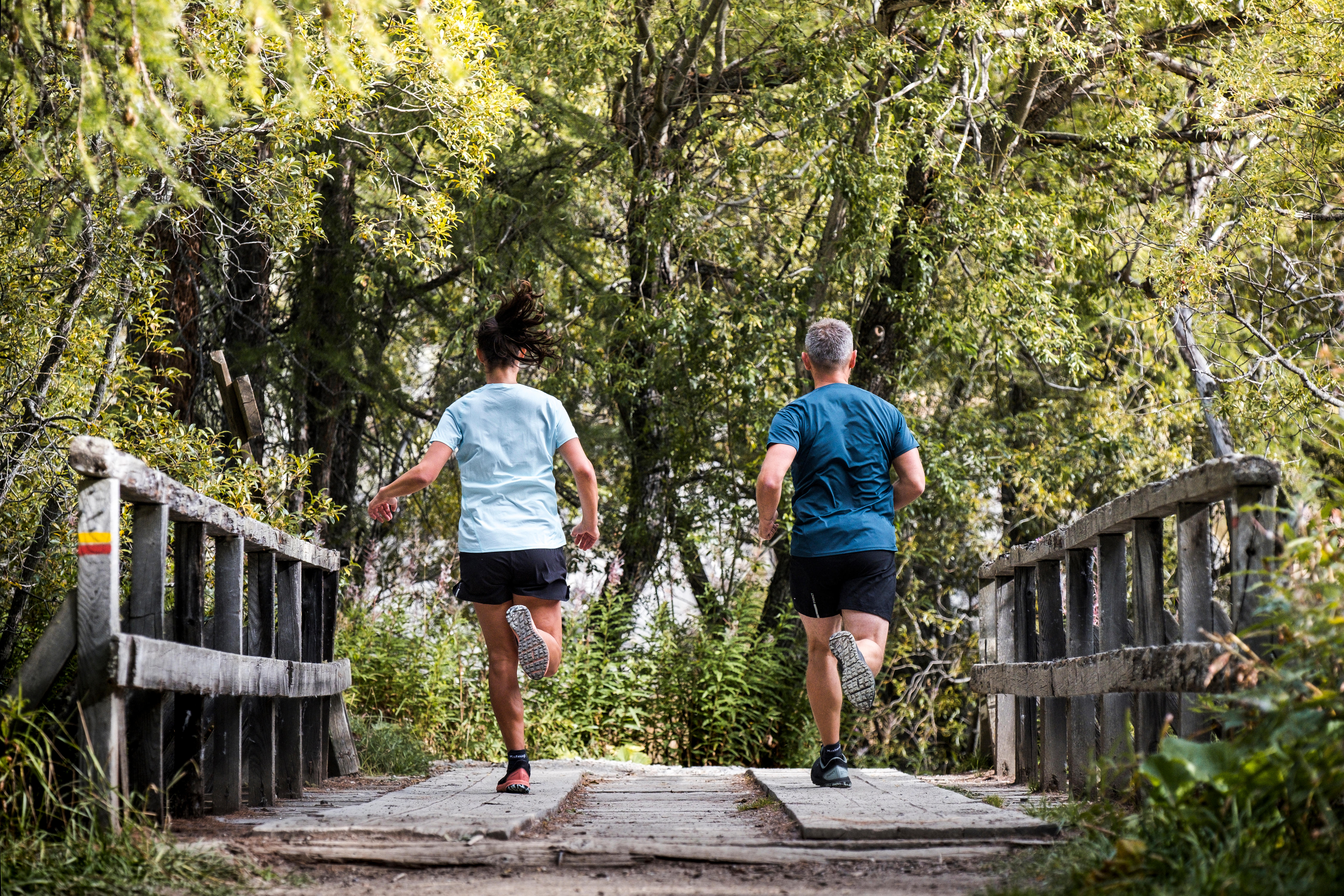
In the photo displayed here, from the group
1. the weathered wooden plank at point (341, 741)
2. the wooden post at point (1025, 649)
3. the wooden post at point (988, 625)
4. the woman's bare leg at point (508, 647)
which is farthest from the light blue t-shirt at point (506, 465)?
the wooden post at point (988, 625)

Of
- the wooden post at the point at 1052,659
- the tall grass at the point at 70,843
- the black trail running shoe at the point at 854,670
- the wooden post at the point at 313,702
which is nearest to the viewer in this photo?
the tall grass at the point at 70,843

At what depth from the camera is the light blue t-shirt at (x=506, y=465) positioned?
16.8 feet

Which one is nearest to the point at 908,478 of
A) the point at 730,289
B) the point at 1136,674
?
the point at 1136,674

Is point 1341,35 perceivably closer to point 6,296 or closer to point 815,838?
point 815,838

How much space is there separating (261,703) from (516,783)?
1.16m

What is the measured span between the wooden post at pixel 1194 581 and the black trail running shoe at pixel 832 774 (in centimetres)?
189

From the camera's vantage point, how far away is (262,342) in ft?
38.1

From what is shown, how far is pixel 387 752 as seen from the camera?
748 centimetres

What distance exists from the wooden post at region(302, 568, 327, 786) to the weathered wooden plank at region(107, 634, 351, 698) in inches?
13.4

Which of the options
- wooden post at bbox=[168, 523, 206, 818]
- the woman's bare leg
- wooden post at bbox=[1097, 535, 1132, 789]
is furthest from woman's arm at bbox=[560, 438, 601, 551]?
wooden post at bbox=[1097, 535, 1132, 789]

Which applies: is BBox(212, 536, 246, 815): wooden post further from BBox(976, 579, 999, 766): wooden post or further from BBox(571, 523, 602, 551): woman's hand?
BBox(976, 579, 999, 766): wooden post

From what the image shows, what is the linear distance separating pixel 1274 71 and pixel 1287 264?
184 centimetres

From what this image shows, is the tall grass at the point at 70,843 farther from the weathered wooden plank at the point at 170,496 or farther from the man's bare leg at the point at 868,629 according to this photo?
the man's bare leg at the point at 868,629

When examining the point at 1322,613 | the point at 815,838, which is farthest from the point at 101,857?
the point at 1322,613
